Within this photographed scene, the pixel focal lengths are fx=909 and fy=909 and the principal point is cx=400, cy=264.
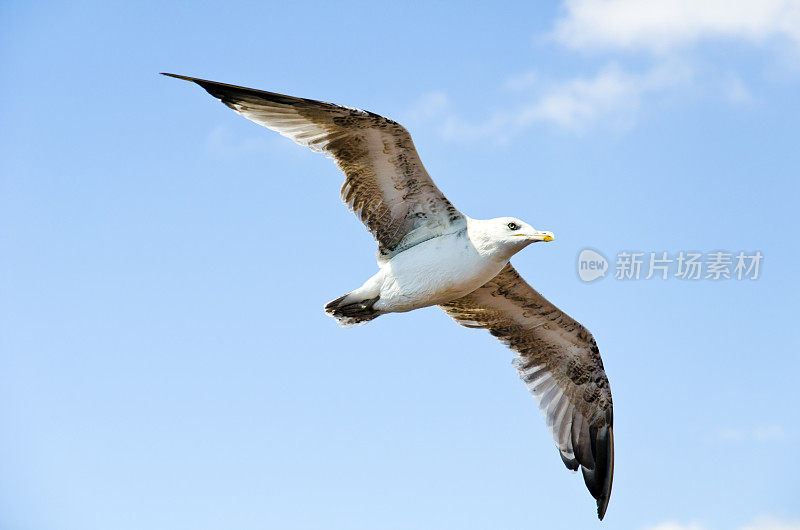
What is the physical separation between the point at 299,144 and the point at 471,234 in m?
2.27

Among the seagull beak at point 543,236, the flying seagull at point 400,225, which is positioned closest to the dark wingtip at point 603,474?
the flying seagull at point 400,225

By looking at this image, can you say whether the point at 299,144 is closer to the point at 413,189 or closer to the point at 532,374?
the point at 413,189

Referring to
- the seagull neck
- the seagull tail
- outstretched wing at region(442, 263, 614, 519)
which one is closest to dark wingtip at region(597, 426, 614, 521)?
outstretched wing at region(442, 263, 614, 519)

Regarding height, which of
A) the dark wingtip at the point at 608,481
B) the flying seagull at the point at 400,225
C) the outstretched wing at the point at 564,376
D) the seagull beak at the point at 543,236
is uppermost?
the flying seagull at the point at 400,225

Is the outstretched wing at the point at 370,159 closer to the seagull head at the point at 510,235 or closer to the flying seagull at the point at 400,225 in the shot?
the flying seagull at the point at 400,225

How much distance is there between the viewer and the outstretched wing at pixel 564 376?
12.7 meters

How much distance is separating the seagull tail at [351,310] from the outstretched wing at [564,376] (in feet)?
5.74

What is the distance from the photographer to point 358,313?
11.3 m

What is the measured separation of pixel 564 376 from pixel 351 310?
143 inches

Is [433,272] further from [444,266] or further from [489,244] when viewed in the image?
[489,244]

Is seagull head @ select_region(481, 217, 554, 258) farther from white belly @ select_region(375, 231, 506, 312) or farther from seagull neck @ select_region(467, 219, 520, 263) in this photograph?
white belly @ select_region(375, 231, 506, 312)

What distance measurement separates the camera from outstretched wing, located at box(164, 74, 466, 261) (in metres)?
10.4

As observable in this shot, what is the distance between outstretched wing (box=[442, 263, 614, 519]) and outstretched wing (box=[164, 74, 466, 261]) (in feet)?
6.19

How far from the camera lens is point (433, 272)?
10844 millimetres
